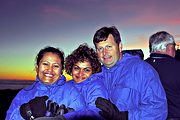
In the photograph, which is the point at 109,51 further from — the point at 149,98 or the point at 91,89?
the point at 149,98

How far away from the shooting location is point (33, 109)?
4.49m

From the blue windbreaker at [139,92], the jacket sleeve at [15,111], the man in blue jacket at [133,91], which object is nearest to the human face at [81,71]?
the man in blue jacket at [133,91]

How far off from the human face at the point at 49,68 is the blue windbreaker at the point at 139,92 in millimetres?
980

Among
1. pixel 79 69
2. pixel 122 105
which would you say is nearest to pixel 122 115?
pixel 122 105

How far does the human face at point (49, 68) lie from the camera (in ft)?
15.7

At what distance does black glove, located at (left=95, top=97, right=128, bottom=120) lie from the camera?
4.27 metres

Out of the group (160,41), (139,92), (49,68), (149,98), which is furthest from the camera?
(160,41)

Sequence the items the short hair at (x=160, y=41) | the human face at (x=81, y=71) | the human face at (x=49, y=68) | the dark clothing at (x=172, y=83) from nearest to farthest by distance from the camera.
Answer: the human face at (x=49, y=68), the human face at (x=81, y=71), the dark clothing at (x=172, y=83), the short hair at (x=160, y=41)

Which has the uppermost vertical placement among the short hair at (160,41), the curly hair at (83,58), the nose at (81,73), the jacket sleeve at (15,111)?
the short hair at (160,41)

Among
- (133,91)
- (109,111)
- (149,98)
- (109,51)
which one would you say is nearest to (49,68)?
(109,51)

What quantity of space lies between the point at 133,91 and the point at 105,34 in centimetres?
109

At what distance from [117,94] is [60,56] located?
1239 millimetres

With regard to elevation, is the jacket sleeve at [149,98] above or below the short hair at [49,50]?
below

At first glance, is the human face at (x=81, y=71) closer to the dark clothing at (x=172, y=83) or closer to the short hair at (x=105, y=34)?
the short hair at (x=105, y=34)
